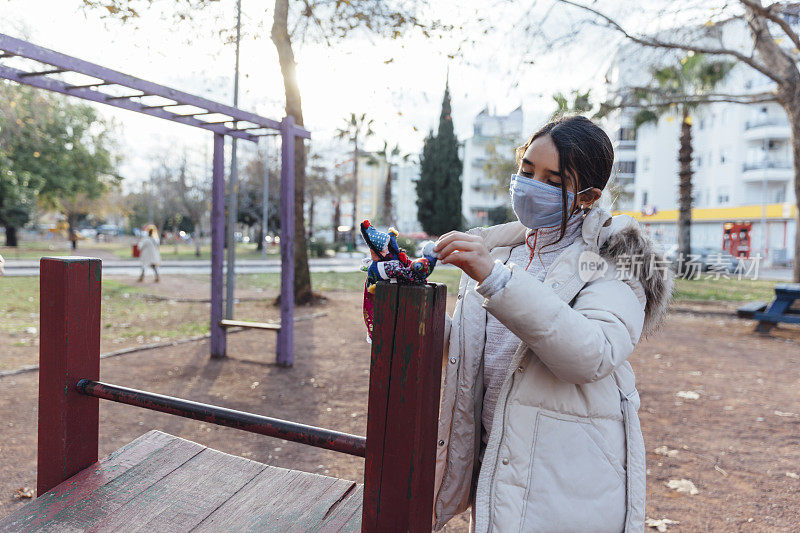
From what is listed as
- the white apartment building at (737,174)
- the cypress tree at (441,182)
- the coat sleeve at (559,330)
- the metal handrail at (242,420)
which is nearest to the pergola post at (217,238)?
the metal handrail at (242,420)

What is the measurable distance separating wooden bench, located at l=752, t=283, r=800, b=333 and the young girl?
8.79 metres

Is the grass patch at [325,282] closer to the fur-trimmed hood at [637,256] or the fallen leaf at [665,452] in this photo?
the fallen leaf at [665,452]

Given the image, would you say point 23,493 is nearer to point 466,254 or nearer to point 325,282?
point 466,254

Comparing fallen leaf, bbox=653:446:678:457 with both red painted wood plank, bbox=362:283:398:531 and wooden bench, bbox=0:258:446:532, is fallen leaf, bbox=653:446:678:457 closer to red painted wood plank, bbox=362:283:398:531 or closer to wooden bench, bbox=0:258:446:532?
wooden bench, bbox=0:258:446:532

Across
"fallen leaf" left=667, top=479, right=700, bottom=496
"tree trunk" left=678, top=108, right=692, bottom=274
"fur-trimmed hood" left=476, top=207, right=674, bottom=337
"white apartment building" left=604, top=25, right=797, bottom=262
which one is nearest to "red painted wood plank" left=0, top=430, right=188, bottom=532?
"fur-trimmed hood" left=476, top=207, right=674, bottom=337

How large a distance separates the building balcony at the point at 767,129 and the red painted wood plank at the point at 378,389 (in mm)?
42145

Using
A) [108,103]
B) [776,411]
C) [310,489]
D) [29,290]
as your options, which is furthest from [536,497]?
[29,290]

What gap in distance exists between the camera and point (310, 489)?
185 centimetres

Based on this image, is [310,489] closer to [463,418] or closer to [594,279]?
[463,418]

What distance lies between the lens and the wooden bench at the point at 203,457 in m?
Result: 1.17

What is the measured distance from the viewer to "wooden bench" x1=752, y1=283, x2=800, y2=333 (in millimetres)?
8695

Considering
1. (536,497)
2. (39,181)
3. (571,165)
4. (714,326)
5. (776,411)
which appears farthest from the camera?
(39,181)

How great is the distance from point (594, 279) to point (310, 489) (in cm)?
112

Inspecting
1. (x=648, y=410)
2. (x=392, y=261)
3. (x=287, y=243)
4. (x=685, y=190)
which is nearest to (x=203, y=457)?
(x=392, y=261)
